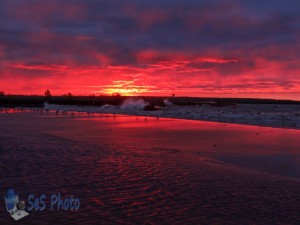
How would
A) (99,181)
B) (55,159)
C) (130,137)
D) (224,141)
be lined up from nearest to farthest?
(99,181) < (55,159) < (224,141) < (130,137)

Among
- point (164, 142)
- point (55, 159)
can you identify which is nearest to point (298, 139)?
point (164, 142)

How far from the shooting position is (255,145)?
1877 centimetres

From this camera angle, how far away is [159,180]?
424 inches

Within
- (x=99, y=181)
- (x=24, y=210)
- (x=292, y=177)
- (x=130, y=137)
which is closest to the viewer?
(x=24, y=210)

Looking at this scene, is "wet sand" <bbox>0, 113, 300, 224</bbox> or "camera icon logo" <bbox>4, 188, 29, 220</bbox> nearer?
"camera icon logo" <bbox>4, 188, 29, 220</bbox>

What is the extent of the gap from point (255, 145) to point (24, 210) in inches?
527

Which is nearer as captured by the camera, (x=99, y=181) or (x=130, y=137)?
(x=99, y=181)

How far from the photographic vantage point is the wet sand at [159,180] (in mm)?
7766

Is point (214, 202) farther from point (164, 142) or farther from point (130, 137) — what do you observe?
point (130, 137)

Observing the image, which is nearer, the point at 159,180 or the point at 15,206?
the point at 15,206

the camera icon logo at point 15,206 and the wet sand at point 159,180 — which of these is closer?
the camera icon logo at point 15,206

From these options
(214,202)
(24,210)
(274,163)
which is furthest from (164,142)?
(24,210)

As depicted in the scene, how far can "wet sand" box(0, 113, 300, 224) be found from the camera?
7.77 meters

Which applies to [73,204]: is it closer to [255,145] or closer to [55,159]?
[55,159]
